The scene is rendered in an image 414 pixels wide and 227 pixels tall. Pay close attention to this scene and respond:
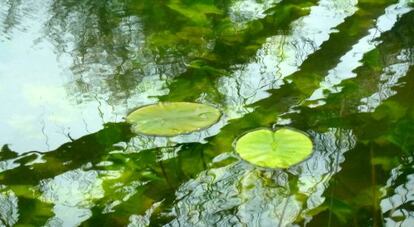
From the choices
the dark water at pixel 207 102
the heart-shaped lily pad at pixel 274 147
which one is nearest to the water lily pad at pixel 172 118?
the dark water at pixel 207 102

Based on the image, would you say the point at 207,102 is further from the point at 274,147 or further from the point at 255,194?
the point at 255,194

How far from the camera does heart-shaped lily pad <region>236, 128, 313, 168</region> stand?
2463mm

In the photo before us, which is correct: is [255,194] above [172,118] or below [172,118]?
below

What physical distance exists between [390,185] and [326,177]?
228 mm

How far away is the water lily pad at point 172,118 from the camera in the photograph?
8.89ft

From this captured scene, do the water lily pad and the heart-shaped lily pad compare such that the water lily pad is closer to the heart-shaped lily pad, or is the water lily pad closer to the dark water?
the dark water

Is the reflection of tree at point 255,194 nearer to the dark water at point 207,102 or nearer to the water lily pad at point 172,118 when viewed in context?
the dark water at point 207,102

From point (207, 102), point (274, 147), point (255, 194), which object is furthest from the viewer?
point (207, 102)

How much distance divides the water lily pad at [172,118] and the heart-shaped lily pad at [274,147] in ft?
0.78

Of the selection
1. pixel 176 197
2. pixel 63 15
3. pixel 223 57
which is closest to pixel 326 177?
pixel 176 197

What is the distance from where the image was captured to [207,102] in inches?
117

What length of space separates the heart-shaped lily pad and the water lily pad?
237 mm

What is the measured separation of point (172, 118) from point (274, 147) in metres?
0.49

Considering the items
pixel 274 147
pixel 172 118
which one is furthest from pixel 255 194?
pixel 172 118
